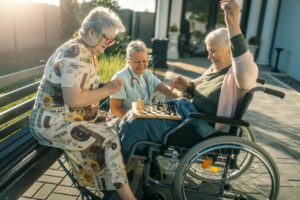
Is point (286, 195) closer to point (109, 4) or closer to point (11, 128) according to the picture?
point (11, 128)

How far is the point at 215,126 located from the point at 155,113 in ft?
1.60

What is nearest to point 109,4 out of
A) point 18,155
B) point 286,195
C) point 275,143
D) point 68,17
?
point 68,17

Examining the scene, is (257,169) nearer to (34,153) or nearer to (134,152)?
(134,152)

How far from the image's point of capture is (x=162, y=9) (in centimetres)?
1294

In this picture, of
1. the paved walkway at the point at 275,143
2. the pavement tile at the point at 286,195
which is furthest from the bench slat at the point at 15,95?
the pavement tile at the point at 286,195

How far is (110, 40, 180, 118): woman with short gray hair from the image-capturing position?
125 inches

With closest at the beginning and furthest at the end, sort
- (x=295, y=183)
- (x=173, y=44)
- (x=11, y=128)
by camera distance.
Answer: (x=11, y=128), (x=295, y=183), (x=173, y=44)

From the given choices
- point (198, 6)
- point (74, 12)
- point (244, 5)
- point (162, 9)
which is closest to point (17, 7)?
point (74, 12)

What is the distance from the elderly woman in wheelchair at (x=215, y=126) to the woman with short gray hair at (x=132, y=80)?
50 centimetres

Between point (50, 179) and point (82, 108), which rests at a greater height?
point (82, 108)

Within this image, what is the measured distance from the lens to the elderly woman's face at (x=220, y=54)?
8.77 ft

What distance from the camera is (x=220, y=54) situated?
2.69 m

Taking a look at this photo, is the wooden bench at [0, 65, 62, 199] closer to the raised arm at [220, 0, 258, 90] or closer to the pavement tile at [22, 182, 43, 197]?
the pavement tile at [22, 182, 43, 197]

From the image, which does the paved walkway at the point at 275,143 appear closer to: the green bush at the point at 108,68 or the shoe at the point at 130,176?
the shoe at the point at 130,176
